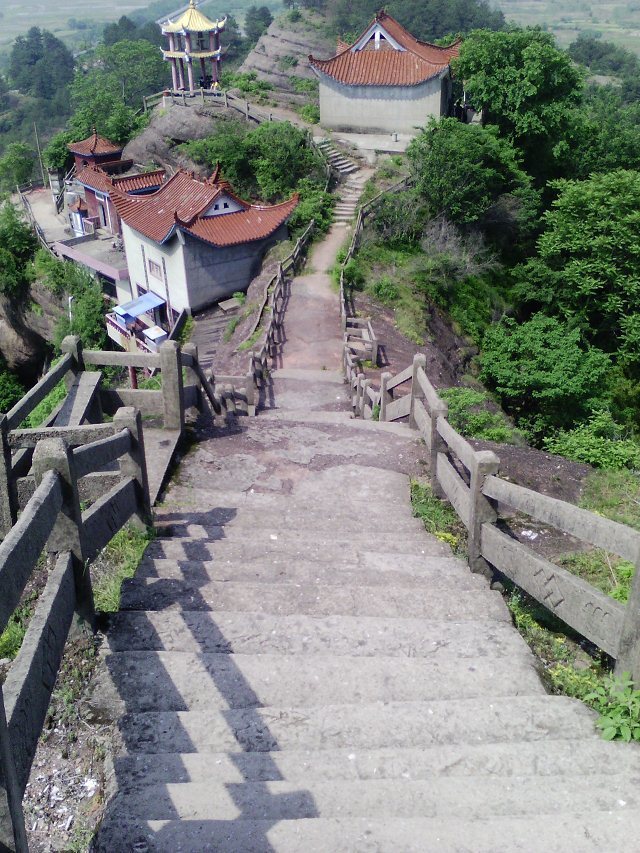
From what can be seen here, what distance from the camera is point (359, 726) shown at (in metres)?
4.20

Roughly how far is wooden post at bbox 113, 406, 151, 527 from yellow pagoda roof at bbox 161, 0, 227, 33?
46.2 metres

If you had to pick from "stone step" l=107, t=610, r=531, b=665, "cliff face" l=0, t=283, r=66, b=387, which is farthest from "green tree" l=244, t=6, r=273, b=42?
"stone step" l=107, t=610, r=531, b=665

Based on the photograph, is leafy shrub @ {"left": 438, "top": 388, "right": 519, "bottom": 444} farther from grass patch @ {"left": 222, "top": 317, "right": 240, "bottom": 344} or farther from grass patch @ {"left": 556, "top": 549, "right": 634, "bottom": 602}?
grass patch @ {"left": 222, "top": 317, "right": 240, "bottom": 344}

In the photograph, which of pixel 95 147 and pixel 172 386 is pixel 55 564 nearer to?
pixel 172 386

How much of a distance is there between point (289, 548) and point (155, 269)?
976 inches

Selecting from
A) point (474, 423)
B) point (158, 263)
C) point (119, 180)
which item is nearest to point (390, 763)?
point (474, 423)

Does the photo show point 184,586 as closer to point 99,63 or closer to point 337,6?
point 337,6

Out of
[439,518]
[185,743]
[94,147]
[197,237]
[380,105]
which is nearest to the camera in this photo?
[185,743]

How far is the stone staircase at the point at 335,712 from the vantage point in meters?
3.42

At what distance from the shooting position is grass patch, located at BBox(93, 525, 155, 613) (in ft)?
18.5

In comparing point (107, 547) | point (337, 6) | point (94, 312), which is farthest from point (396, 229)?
point (337, 6)

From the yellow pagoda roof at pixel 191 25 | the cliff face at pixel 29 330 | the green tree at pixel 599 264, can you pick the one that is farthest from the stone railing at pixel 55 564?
the yellow pagoda roof at pixel 191 25

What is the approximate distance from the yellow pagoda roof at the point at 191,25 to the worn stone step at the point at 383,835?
49886 mm

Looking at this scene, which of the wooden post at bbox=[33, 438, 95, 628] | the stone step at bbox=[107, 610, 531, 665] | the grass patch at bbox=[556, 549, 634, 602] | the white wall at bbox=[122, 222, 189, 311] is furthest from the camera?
the white wall at bbox=[122, 222, 189, 311]
